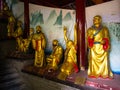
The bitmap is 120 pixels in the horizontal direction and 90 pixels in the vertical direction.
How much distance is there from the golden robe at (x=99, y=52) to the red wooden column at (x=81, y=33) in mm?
402

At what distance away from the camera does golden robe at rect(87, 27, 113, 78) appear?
294 centimetres

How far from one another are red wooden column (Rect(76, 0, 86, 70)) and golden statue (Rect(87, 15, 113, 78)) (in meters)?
0.39

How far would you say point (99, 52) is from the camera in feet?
9.78

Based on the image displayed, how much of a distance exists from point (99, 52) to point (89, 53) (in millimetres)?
231

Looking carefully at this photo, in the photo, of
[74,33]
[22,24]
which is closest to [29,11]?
[22,24]

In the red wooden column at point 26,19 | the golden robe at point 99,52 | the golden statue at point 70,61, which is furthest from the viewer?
the red wooden column at point 26,19

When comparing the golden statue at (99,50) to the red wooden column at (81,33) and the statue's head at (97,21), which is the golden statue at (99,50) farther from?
the red wooden column at (81,33)

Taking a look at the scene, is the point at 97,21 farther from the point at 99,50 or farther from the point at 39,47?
the point at 39,47

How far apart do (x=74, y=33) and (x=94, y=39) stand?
63 centimetres

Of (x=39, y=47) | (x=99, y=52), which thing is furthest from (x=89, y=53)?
(x=39, y=47)

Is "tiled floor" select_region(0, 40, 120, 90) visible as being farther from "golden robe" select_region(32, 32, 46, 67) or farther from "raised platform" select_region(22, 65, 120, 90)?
"golden robe" select_region(32, 32, 46, 67)

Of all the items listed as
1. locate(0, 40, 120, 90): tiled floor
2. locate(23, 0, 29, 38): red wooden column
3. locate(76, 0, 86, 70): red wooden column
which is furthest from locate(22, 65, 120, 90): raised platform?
locate(23, 0, 29, 38): red wooden column

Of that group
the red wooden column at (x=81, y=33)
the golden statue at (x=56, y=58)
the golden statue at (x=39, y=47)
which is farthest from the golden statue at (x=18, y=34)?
the red wooden column at (x=81, y=33)

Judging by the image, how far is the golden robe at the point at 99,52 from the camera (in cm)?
294
